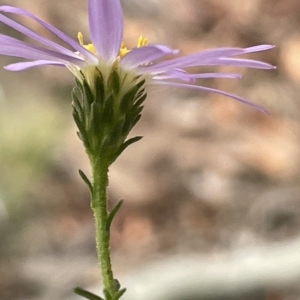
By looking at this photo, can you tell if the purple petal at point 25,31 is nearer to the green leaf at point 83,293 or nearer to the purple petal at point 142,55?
the purple petal at point 142,55

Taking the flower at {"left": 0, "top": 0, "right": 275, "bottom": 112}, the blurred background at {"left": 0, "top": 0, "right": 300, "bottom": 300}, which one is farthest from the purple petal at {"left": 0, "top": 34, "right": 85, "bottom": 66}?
the blurred background at {"left": 0, "top": 0, "right": 300, "bottom": 300}

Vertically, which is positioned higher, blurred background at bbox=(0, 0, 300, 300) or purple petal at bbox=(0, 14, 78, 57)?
blurred background at bbox=(0, 0, 300, 300)

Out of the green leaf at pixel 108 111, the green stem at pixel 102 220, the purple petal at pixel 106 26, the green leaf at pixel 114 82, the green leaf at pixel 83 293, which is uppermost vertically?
the purple petal at pixel 106 26

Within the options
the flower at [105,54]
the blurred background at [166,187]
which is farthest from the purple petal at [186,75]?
the blurred background at [166,187]

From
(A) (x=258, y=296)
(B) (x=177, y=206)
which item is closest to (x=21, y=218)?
(B) (x=177, y=206)

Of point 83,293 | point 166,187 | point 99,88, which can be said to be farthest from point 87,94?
point 166,187

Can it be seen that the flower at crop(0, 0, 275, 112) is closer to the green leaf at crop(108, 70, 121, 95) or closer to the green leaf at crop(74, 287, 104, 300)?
the green leaf at crop(108, 70, 121, 95)

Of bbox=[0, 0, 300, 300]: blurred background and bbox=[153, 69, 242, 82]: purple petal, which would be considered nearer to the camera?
bbox=[153, 69, 242, 82]: purple petal
